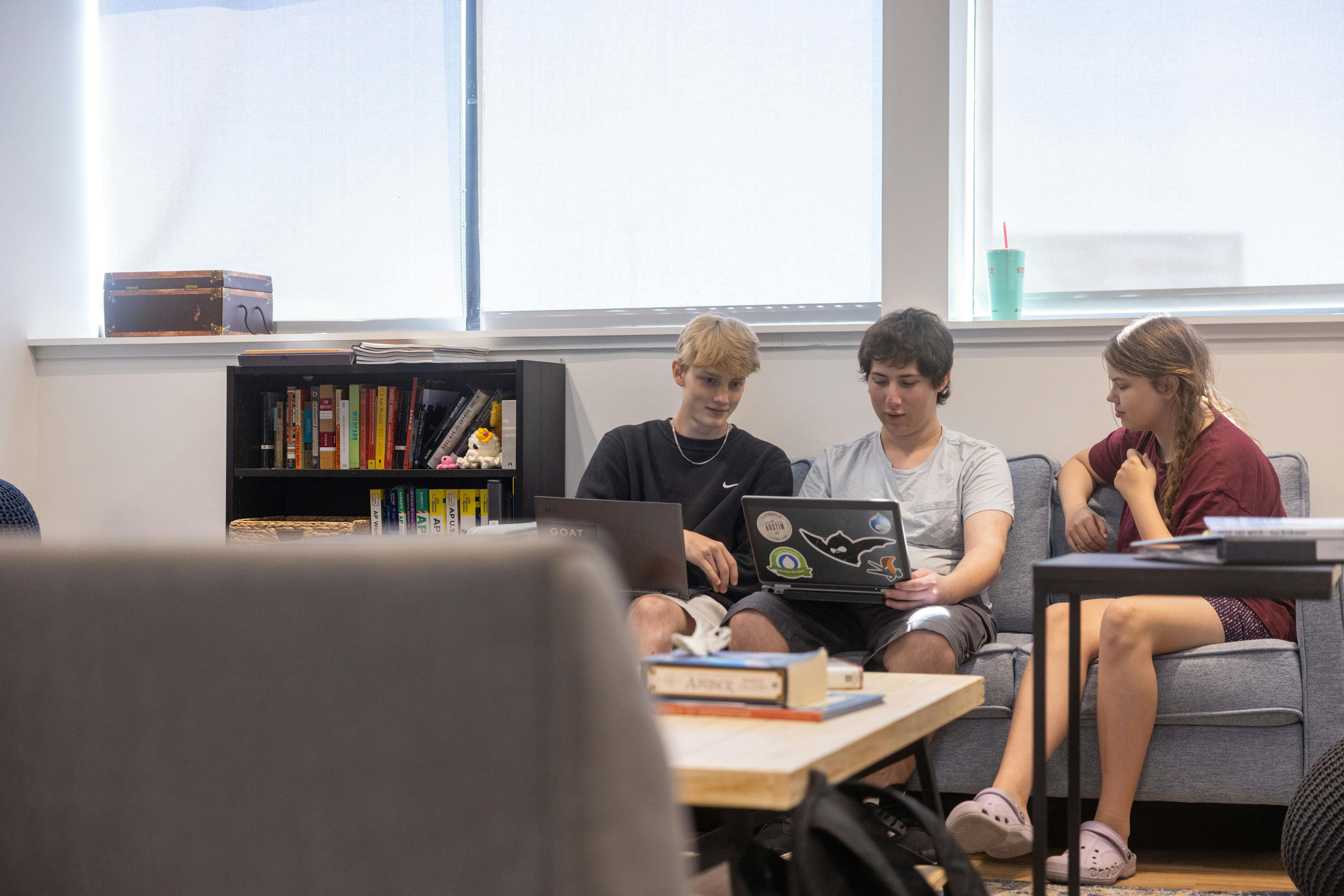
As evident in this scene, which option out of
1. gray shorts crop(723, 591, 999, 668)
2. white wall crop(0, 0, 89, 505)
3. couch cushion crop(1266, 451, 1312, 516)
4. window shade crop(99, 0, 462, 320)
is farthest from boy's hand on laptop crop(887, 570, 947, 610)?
white wall crop(0, 0, 89, 505)

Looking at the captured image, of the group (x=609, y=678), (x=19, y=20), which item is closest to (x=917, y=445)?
(x=609, y=678)

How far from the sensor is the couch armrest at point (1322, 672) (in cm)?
220

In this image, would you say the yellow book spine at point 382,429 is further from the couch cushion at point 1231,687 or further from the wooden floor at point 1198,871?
the couch cushion at point 1231,687

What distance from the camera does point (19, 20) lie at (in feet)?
12.7

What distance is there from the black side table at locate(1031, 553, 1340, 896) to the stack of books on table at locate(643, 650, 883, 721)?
0.23 metres

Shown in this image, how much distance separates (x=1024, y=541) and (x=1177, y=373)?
0.53 metres

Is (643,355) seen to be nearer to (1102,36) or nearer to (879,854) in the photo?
(1102,36)

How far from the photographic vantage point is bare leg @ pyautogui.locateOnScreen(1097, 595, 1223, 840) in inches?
87.0

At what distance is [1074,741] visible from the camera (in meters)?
1.70

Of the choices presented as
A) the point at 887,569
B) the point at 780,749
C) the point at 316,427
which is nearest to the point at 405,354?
the point at 316,427

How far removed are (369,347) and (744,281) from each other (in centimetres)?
112

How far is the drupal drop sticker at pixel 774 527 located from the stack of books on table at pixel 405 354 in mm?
1315

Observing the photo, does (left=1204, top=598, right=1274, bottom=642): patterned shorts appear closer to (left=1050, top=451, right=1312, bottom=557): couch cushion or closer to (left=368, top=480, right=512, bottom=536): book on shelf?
(left=1050, top=451, right=1312, bottom=557): couch cushion

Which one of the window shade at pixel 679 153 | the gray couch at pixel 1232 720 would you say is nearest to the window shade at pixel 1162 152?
the window shade at pixel 679 153
